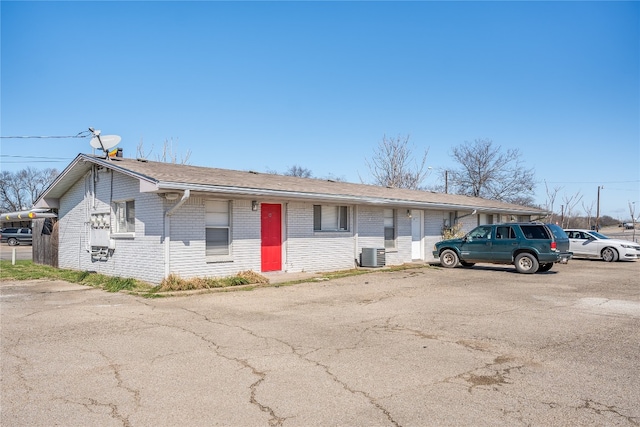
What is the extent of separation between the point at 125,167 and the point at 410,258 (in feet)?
42.8

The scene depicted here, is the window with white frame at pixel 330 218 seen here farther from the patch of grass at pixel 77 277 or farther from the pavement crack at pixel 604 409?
the pavement crack at pixel 604 409

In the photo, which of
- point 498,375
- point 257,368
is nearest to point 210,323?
point 257,368

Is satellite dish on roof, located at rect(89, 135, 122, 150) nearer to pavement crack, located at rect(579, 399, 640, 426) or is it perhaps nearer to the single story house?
the single story house

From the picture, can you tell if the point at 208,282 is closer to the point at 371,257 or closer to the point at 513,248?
the point at 371,257

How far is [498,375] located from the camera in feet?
17.7

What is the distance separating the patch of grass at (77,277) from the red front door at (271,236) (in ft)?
12.5

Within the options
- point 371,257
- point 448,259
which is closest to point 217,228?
point 371,257

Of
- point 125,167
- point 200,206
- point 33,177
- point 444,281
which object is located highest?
point 33,177

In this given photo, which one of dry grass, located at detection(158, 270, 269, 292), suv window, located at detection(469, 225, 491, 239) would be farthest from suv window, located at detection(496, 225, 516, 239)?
dry grass, located at detection(158, 270, 269, 292)

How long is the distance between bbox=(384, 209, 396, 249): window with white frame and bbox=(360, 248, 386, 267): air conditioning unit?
6.37ft

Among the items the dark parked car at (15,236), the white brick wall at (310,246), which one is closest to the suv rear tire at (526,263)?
the white brick wall at (310,246)

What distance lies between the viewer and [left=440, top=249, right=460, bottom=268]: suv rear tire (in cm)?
1884

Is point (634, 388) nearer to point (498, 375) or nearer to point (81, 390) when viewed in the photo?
point (498, 375)

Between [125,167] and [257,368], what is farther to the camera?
[125,167]
